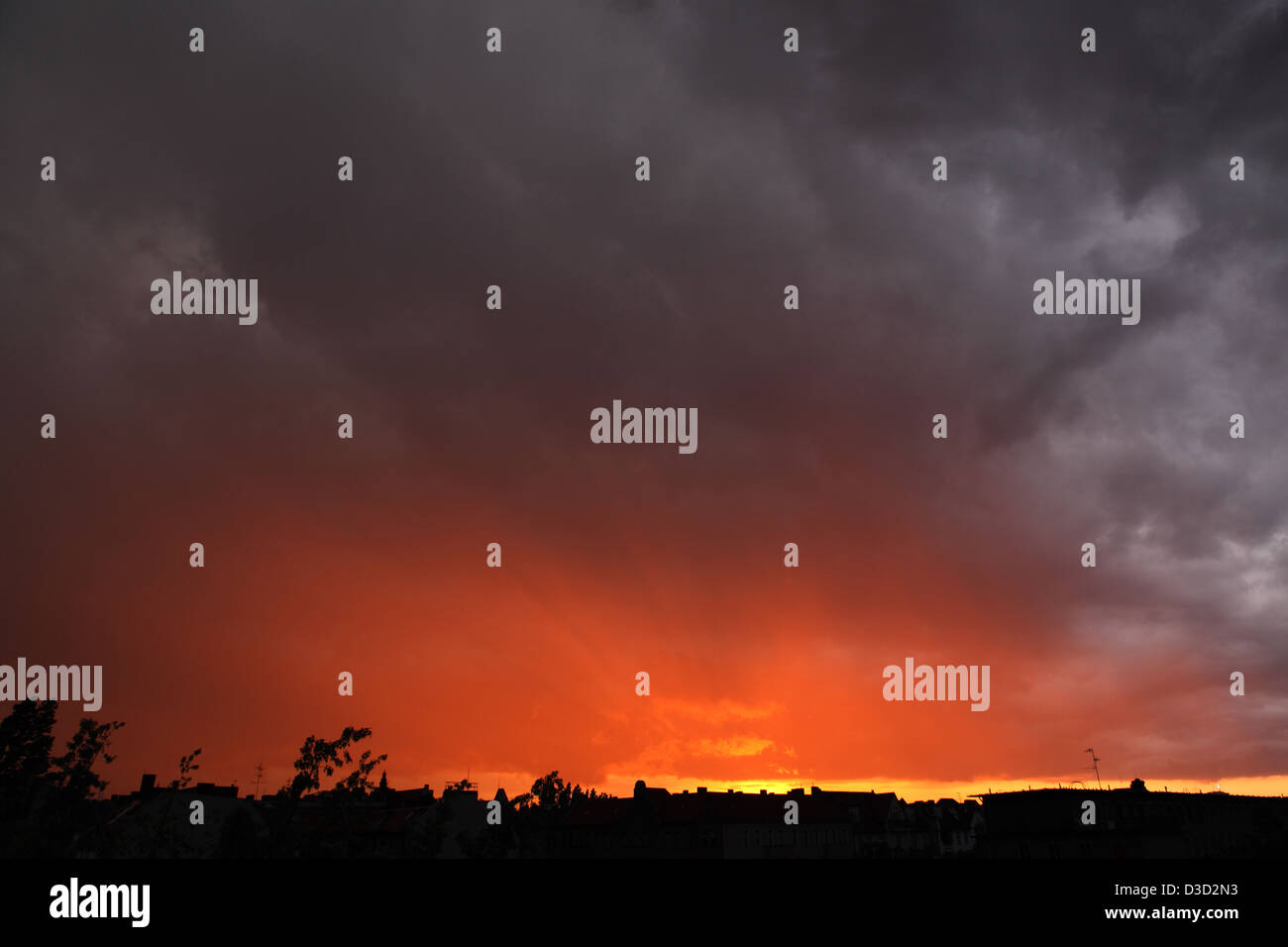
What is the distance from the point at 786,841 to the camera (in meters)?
123
